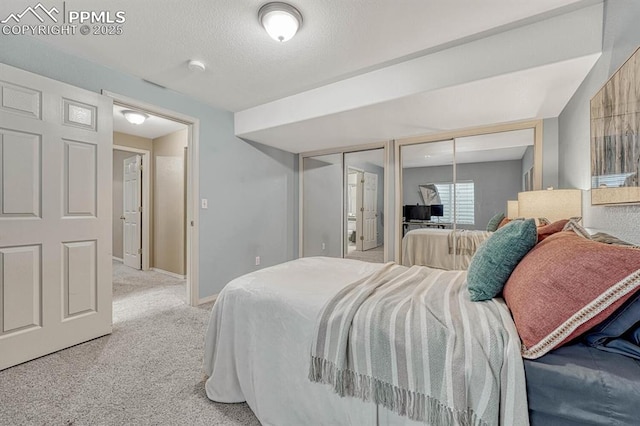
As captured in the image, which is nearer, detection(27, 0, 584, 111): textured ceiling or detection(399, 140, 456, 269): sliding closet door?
detection(27, 0, 584, 111): textured ceiling

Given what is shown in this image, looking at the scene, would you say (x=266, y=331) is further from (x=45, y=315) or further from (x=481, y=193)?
(x=481, y=193)

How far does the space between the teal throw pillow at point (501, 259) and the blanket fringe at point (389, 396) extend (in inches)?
19.7

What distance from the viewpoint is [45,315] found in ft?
6.56

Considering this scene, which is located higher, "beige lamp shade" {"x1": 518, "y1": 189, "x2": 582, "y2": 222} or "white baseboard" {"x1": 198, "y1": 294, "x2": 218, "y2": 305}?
"beige lamp shade" {"x1": 518, "y1": 189, "x2": 582, "y2": 222}

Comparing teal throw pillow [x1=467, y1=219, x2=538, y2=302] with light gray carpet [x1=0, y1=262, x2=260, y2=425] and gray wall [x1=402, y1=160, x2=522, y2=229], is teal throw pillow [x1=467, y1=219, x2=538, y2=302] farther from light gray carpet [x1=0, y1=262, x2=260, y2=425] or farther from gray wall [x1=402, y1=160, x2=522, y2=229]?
gray wall [x1=402, y1=160, x2=522, y2=229]

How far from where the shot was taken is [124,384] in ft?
5.52

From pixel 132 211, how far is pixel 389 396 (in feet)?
17.7

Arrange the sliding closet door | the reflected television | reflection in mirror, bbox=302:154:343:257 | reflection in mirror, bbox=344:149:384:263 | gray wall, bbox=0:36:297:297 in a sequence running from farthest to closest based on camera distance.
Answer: reflection in mirror, bbox=302:154:343:257 < reflection in mirror, bbox=344:149:384:263 < the reflected television < the sliding closet door < gray wall, bbox=0:36:297:297

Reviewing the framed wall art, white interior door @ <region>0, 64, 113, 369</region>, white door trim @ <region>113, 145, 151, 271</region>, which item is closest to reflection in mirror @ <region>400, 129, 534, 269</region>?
the framed wall art

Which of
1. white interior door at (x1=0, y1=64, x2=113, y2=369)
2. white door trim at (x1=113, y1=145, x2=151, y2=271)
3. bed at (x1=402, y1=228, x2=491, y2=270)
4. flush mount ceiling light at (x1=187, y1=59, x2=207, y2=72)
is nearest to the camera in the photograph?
white interior door at (x1=0, y1=64, x2=113, y2=369)

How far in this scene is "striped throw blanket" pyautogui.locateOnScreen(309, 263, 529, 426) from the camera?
2.81ft

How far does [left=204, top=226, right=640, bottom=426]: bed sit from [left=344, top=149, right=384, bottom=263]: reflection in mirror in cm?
223

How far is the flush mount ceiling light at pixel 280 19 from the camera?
5.49ft

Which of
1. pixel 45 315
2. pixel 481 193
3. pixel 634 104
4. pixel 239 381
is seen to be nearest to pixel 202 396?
pixel 239 381
